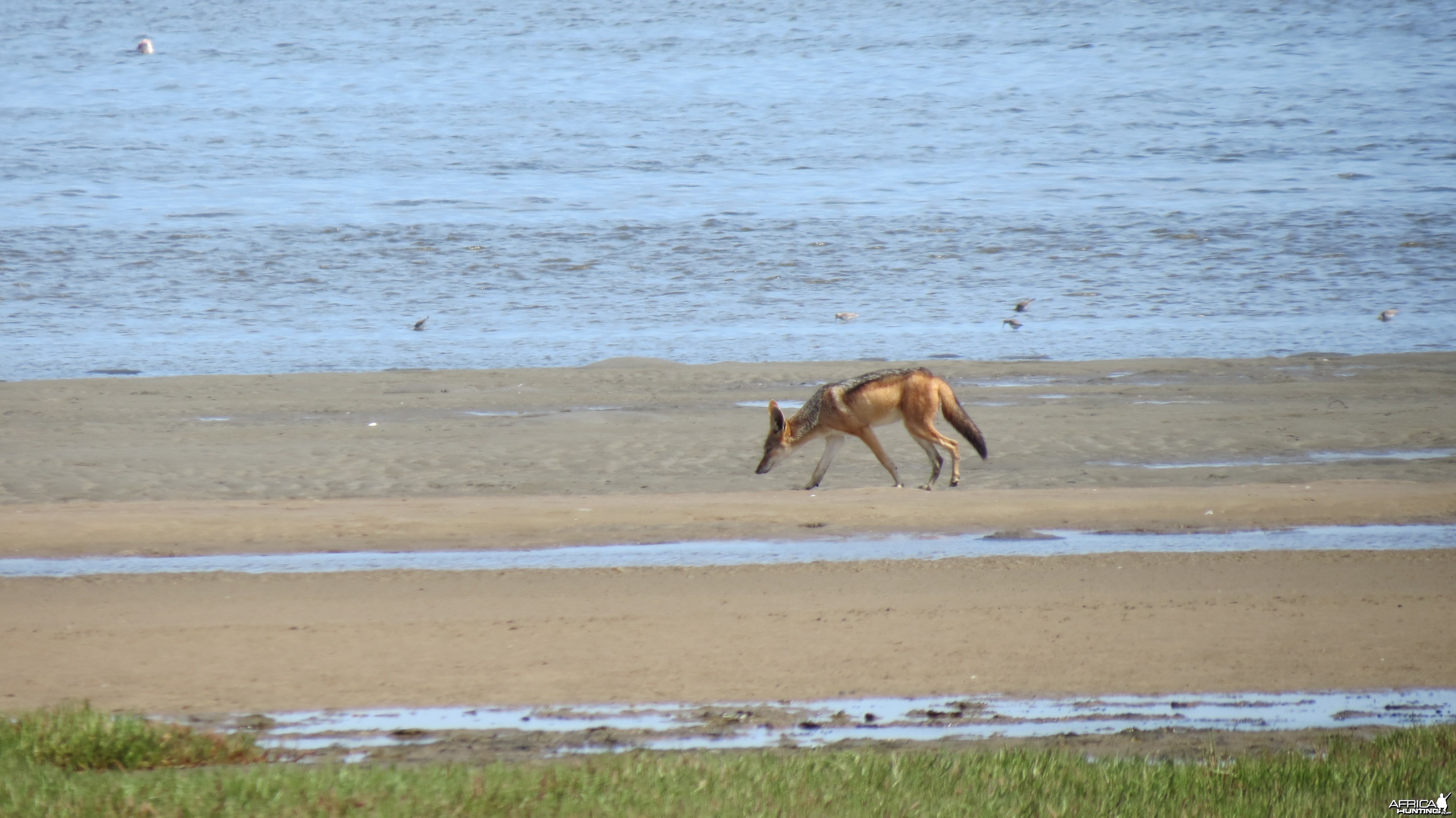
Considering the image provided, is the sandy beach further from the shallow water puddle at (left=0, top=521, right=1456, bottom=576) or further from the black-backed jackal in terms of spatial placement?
the black-backed jackal

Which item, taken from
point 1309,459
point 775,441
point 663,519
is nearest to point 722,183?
point 775,441

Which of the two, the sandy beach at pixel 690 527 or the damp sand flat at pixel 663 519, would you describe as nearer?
the sandy beach at pixel 690 527

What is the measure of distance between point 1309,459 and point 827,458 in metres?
4.17

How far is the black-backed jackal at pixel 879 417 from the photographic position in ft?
41.5

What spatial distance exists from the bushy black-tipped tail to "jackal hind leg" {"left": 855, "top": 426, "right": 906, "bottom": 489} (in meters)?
0.58

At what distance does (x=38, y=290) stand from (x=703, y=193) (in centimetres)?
1513

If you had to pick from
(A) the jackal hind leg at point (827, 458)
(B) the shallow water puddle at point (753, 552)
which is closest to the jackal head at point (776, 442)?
(A) the jackal hind leg at point (827, 458)

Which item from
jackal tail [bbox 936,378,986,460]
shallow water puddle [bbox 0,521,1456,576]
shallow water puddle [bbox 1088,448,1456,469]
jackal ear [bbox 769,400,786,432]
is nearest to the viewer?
shallow water puddle [bbox 0,521,1456,576]

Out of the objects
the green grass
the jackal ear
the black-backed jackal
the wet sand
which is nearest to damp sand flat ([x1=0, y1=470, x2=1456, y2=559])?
the wet sand

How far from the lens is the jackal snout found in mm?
12820

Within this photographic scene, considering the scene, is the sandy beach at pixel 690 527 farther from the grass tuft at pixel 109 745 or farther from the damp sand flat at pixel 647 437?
the grass tuft at pixel 109 745

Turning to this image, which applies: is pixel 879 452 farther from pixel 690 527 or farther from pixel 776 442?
pixel 690 527

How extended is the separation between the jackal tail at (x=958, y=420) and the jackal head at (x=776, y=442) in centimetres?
129

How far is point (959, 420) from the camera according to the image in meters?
12.6
